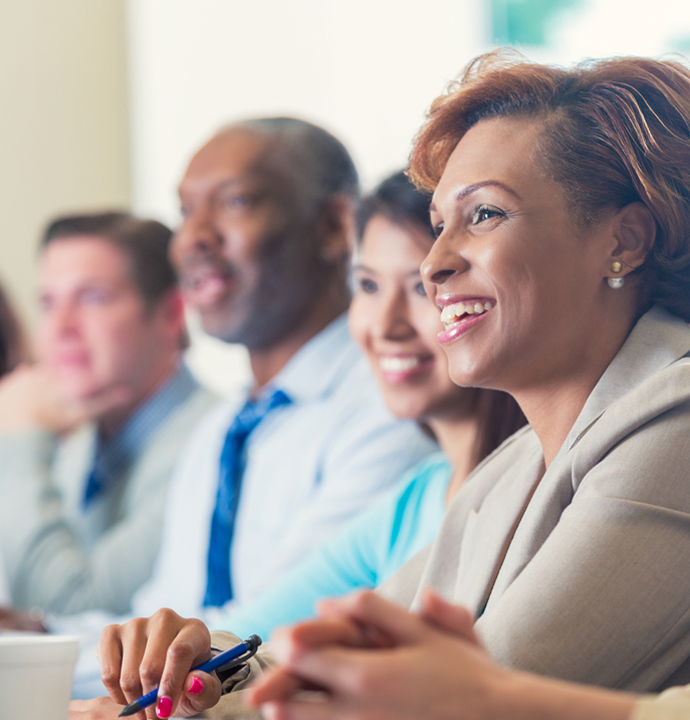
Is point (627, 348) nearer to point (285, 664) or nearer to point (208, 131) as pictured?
point (285, 664)

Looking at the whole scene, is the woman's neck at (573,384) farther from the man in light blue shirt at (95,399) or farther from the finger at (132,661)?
the man in light blue shirt at (95,399)

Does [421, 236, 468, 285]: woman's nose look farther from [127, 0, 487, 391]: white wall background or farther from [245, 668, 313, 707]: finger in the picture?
[127, 0, 487, 391]: white wall background

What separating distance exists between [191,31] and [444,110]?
7.99ft

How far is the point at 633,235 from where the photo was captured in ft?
2.43

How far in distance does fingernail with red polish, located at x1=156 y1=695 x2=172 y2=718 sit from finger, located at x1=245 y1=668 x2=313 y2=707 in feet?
0.82

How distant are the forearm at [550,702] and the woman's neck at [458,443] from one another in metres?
0.71

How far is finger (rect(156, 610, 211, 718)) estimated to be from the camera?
0.64 m

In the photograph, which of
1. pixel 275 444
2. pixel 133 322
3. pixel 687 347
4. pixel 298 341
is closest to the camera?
pixel 687 347

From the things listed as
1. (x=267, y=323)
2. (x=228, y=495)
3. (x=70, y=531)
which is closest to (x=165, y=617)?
(x=228, y=495)

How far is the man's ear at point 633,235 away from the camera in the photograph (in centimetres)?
73

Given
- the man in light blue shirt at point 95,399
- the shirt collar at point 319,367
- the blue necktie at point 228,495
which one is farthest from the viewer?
the man in light blue shirt at point 95,399

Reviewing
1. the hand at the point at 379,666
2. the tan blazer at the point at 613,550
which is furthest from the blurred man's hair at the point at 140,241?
the hand at the point at 379,666

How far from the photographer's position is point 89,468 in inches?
83.8

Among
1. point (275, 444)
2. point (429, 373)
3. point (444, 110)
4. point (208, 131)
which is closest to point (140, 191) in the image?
point (208, 131)
